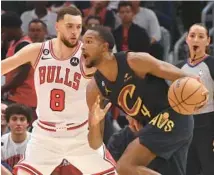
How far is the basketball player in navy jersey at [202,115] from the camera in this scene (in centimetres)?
730

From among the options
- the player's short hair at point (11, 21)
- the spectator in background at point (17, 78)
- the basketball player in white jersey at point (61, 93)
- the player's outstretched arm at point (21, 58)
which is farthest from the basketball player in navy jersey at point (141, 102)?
the player's short hair at point (11, 21)

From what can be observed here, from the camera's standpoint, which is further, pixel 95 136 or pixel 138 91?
pixel 95 136

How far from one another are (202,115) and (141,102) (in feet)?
5.60

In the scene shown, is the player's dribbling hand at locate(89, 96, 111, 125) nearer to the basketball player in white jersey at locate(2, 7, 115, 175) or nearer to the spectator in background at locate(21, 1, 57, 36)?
the basketball player in white jersey at locate(2, 7, 115, 175)

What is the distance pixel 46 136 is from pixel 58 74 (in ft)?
1.73

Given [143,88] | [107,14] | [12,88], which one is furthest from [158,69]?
[107,14]

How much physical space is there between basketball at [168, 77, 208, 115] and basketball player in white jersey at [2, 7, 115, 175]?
1.00m

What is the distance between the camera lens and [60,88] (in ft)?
20.9

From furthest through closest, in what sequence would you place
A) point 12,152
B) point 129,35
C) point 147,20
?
Answer: point 147,20 → point 129,35 → point 12,152

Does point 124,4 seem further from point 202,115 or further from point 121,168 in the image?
point 121,168

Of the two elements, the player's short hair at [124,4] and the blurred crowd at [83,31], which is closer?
the blurred crowd at [83,31]

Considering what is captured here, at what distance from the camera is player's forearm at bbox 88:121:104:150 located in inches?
236

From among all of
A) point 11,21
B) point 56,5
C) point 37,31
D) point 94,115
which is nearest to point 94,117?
point 94,115

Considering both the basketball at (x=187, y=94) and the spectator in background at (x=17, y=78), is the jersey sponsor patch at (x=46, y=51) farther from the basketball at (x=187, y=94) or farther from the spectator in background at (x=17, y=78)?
the spectator in background at (x=17, y=78)
